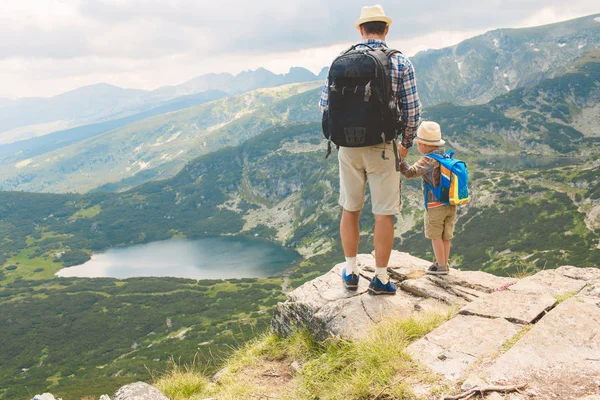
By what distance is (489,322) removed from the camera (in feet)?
17.9

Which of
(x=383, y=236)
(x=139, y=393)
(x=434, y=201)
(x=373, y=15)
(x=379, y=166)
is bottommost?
(x=139, y=393)

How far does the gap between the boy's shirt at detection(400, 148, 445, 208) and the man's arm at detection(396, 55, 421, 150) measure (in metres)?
1.07

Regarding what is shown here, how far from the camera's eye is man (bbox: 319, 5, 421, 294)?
20.5 feet

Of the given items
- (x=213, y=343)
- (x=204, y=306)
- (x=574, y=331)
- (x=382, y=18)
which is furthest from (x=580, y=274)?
(x=204, y=306)

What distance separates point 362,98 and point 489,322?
151 inches

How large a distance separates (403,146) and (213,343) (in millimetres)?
100659

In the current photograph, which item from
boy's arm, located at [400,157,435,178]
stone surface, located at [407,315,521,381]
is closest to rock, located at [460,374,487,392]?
stone surface, located at [407,315,521,381]

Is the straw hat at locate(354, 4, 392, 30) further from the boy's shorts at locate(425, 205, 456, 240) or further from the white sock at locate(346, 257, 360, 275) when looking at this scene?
the white sock at locate(346, 257, 360, 275)

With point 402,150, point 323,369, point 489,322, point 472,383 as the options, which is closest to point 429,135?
point 402,150

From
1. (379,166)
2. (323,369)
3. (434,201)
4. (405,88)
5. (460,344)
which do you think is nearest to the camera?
(460,344)

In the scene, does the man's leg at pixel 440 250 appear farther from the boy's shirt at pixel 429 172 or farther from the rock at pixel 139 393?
the rock at pixel 139 393

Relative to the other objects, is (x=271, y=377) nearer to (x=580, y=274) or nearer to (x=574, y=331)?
(x=574, y=331)

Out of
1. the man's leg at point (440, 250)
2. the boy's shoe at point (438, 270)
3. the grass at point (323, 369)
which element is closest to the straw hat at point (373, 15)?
the man's leg at point (440, 250)

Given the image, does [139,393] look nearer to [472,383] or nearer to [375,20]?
[472,383]
